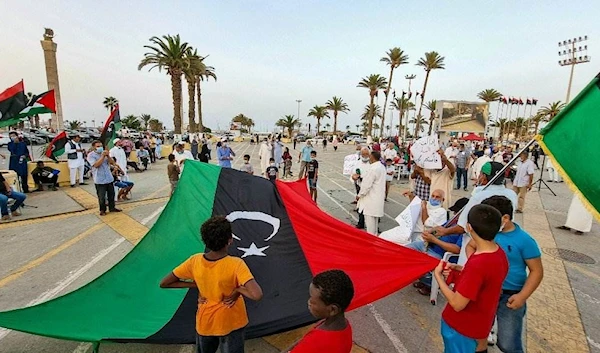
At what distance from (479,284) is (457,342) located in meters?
0.55

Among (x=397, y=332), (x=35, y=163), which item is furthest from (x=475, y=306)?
(x=35, y=163)

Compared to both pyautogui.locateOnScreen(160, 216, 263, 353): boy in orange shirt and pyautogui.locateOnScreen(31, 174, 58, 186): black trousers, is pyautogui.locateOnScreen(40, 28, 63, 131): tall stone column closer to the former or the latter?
pyautogui.locateOnScreen(31, 174, 58, 186): black trousers

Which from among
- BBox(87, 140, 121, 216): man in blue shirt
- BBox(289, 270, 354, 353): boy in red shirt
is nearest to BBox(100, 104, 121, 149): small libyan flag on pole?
BBox(87, 140, 121, 216): man in blue shirt

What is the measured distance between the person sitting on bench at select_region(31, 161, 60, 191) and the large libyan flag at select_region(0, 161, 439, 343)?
32.0 feet

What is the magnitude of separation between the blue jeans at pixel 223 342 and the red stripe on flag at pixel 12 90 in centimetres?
1114

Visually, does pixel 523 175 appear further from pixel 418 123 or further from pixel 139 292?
pixel 418 123

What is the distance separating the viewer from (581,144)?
274cm

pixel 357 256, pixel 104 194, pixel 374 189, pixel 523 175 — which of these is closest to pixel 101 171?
pixel 104 194

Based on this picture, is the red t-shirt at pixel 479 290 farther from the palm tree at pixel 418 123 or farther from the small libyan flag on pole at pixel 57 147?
the palm tree at pixel 418 123

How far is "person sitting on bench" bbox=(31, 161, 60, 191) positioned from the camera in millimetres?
10641

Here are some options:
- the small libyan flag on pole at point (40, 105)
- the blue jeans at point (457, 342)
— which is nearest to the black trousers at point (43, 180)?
the small libyan flag on pole at point (40, 105)

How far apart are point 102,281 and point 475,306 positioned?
11.1 feet

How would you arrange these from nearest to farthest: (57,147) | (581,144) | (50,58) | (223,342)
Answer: (223,342) < (581,144) < (57,147) < (50,58)

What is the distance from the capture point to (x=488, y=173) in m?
4.70
